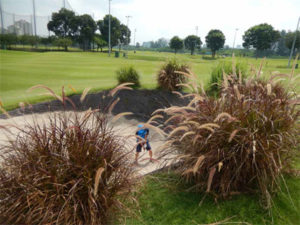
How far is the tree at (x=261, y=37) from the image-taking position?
6066 cm

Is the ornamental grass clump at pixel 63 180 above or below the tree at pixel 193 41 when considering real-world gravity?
below

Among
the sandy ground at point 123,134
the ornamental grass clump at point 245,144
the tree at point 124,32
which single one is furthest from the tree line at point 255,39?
the ornamental grass clump at point 245,144

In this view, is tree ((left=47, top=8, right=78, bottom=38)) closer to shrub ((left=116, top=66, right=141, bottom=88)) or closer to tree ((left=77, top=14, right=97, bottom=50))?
tree ((left=77, top=14, right=97, bottom=50))

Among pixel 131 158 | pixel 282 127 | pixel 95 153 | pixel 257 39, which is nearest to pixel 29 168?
pixel 95 153

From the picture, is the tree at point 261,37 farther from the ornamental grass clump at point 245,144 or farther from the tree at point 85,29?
the ornamental grass clump at point 245,144

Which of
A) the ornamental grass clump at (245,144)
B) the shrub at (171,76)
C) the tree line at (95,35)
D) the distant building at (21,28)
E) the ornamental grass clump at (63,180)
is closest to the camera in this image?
the ornamental grass clump at (63,180)

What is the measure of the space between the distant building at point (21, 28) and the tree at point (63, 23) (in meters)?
17.1

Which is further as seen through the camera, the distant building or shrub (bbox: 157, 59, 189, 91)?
the distant building

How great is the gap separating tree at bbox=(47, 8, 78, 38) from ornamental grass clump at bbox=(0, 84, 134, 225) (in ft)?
198

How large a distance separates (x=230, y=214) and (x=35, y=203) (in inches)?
89.3

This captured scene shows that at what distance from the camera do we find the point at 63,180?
235 cm

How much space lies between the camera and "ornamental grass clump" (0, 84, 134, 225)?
220 centimetres

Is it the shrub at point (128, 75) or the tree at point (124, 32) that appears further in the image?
the tree at point (124, 32)

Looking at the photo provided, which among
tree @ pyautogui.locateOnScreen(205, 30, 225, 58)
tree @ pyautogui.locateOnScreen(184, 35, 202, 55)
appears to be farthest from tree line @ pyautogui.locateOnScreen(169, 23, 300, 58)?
tree @ pyautogui.locateOnScreen(184, 35, 202, 55)
